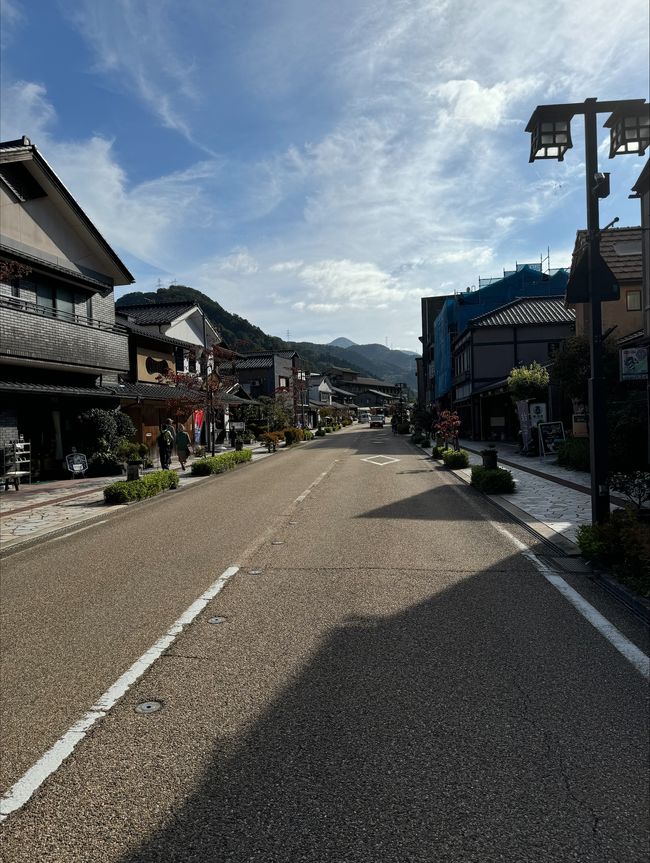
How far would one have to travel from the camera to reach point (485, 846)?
2.34 metres

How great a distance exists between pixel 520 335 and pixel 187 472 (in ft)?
73.0

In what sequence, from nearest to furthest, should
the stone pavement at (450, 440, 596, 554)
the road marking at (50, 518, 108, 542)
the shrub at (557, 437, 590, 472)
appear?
the stone pavement at (450, 440, 596, 554) < the road marking at (50, 518, 108, 542) < the shrub at (557, 437, 590, 472)

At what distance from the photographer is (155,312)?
107 feet

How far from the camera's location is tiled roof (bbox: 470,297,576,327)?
107ft

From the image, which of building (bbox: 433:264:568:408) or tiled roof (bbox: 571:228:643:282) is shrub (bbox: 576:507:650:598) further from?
building (bbox: 433:264:568:408)

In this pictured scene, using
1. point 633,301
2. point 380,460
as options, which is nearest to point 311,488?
point 380,460

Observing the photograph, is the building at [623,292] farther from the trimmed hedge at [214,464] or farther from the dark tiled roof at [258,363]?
the dark tiled roof at [258,363]

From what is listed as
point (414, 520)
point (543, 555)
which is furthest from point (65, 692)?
point (414, 520)

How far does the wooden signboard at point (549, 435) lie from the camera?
21.3m

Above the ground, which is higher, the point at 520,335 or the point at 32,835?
the point at 520,335

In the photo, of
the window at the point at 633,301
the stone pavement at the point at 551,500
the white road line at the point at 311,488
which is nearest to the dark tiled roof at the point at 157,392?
the white road line at the point at 311,488

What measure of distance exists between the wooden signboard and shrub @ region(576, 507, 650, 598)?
15.0m

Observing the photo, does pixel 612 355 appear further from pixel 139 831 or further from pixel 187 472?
pixel 139 831

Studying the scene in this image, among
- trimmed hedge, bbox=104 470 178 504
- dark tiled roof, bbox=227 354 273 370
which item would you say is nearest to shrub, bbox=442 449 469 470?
trimmed hedge, bbox=104 470 178 504
